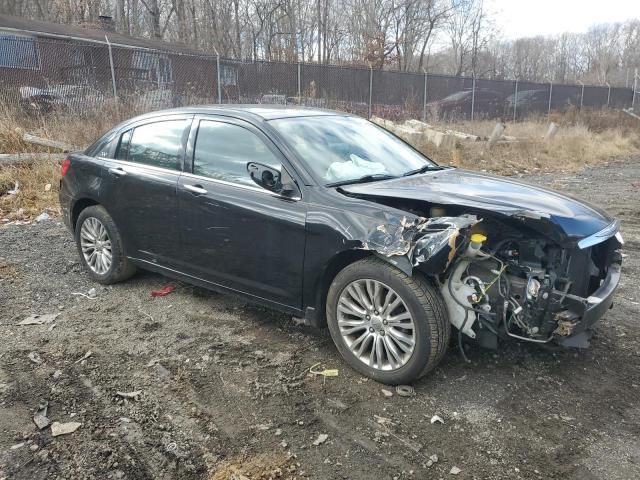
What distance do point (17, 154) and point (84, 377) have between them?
7.23 m

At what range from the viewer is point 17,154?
9.14m

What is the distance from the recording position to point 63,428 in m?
2.88

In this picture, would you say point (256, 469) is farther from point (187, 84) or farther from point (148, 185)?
point (187, 84)

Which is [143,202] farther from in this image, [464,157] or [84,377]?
[464,157]

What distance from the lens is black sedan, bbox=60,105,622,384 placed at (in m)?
3.10

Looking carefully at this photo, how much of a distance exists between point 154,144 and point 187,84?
33.2 feet

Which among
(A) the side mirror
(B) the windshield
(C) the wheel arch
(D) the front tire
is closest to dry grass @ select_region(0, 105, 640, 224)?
(C) the wheel arch

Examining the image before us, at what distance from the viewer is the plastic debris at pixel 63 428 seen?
285 cm

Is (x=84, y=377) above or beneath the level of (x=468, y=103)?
beneath

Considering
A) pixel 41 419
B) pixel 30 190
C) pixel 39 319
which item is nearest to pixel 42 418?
pixel 41 419

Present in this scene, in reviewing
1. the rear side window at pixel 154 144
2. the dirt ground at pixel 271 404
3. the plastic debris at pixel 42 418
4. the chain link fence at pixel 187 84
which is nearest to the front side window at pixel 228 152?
the rear side window at pixel 154 144

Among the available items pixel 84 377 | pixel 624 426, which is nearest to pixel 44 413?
pixel 84 377

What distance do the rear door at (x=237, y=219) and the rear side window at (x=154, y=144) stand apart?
0.19 meters

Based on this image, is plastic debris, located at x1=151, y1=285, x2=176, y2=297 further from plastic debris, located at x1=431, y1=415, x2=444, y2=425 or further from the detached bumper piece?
the detached bumper piece
